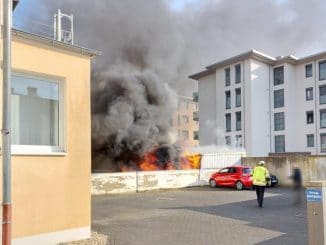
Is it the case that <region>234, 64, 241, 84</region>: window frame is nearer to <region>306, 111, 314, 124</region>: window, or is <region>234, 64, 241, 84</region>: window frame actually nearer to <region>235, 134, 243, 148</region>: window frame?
<region>235, 134, 243, 148</region>: window frame

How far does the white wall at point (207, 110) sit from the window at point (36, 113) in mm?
44834

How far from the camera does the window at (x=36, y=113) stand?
25.3ft

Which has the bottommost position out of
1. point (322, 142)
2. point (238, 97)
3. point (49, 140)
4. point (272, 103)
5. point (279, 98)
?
point (322, 142)

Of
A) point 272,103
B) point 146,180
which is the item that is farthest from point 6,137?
point 272,103

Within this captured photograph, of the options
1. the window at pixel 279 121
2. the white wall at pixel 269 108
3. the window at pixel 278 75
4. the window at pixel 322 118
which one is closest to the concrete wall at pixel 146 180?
the white wall at pixel 269 108

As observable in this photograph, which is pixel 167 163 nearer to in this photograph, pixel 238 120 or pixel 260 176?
pixel 260 176

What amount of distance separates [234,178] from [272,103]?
29.1 metres

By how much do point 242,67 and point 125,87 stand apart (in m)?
24.9

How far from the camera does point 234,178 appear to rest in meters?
23.6

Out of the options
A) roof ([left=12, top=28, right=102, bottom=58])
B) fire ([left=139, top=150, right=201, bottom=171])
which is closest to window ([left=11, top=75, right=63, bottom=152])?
roof ([left=12, top=28, right=102, bottom=58])

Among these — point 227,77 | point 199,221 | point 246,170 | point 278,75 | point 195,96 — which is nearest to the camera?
point 199,221

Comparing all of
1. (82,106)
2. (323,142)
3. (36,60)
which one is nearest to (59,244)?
(82,106)

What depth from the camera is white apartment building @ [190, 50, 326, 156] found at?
47312mm

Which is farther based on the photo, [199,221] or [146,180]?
[146,180]
